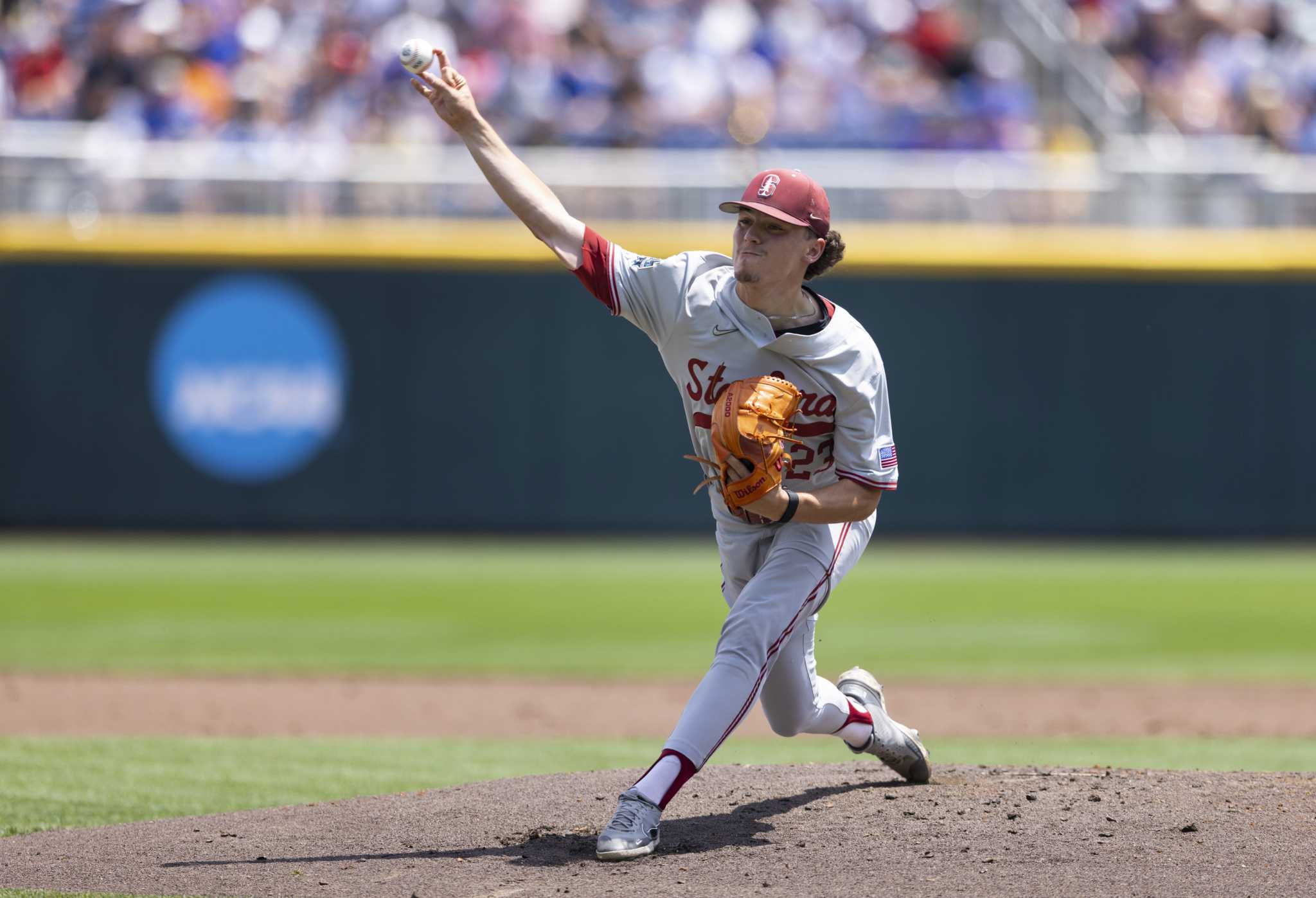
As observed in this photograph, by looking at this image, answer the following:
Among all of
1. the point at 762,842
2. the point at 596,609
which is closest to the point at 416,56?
the point at 762,842

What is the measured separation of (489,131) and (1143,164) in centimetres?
1154

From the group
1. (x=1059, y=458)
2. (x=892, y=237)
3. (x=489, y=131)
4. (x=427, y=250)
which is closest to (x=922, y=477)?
(x=1059, y=458)

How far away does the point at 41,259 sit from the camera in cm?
1483

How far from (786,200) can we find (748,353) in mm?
423

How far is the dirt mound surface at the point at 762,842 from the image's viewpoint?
399cm

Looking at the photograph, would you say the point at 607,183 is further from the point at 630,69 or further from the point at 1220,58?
the point at 1220,58

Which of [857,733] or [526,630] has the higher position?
[857,733]

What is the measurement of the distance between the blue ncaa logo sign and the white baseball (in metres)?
10.8

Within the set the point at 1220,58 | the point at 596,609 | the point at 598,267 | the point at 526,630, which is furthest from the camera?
the point at 1220,58

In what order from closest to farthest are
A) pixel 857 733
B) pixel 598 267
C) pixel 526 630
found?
1. pixel 598 267
2. pixel 857 733
3. pixel 526 630

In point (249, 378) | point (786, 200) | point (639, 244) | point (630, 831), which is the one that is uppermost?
point (639, 244)

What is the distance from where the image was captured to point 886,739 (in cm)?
505

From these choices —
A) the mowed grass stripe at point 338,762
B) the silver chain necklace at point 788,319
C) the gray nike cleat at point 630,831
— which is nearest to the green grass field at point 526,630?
the mowed grass stripe at point 338,762

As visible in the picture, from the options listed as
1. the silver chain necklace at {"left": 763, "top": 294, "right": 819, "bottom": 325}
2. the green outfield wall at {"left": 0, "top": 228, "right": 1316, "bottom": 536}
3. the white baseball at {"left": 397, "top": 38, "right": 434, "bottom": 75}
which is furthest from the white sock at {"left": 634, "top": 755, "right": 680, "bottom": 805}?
the green outfield wall at {"left": 0, "top": 228, "right": 1316, "bottom": 536}
